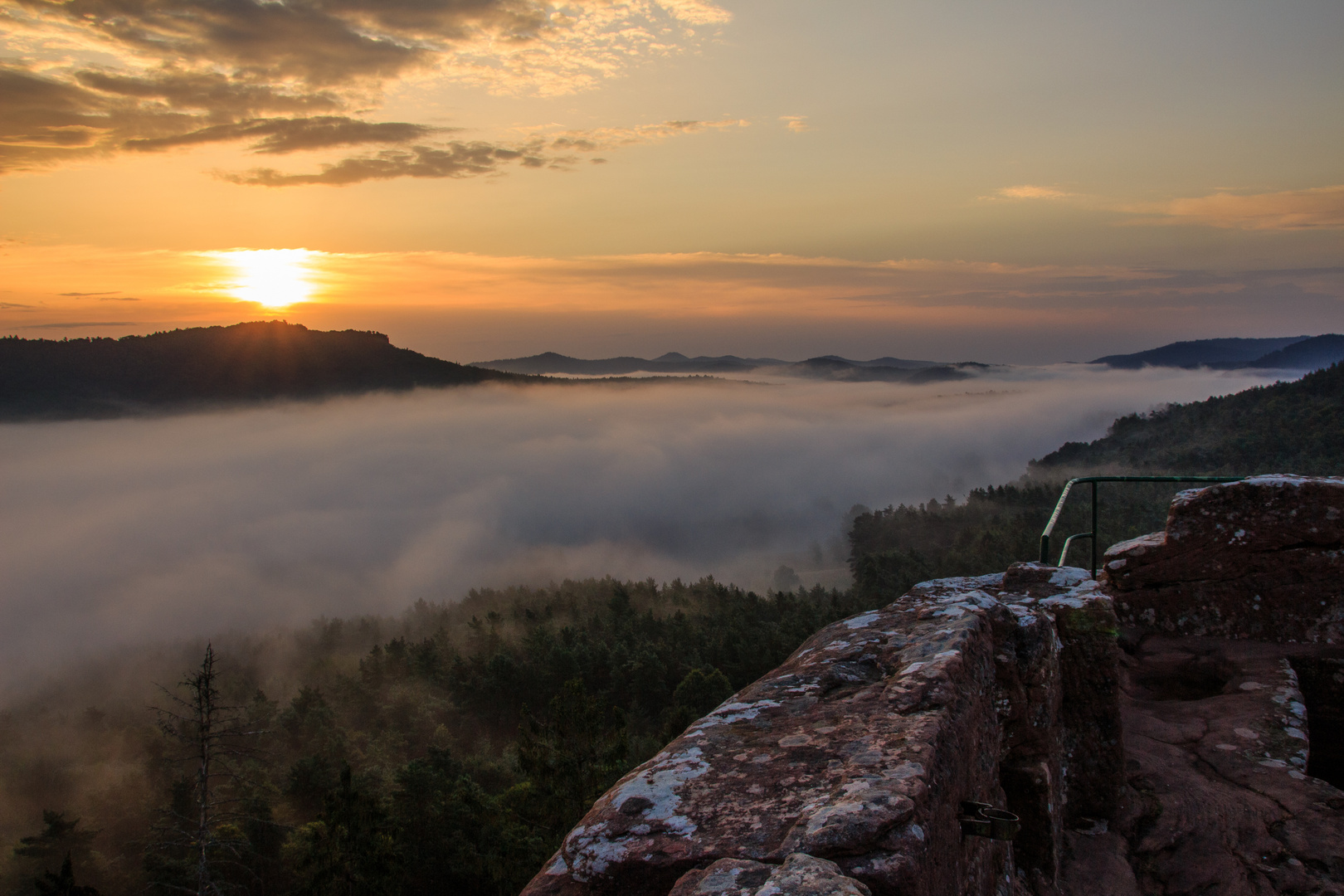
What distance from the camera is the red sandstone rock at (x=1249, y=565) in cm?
693

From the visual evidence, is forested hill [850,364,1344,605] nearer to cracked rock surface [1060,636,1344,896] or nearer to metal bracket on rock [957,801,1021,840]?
cracked rock surface [1060,636,1344,896]

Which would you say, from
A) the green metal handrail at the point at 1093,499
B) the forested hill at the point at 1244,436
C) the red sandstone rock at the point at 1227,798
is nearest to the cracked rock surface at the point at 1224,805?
the red sandstone rock at the point at 1227,798

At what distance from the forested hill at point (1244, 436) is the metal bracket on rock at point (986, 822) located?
72.5 m

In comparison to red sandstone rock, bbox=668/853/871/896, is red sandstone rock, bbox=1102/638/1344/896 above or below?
below

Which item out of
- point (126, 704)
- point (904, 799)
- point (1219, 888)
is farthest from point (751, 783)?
point (126, 704)

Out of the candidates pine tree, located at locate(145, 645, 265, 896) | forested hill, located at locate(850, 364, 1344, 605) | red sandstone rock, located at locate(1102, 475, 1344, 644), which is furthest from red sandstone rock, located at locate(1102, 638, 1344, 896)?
forested hill, located at locate(850, 364, 1344, 605)

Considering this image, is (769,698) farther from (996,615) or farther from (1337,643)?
(1337,643)

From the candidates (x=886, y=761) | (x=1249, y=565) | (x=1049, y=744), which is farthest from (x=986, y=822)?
(x=1249, y=565)

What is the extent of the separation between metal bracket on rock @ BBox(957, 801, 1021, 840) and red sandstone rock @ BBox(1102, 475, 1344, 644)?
5114mm

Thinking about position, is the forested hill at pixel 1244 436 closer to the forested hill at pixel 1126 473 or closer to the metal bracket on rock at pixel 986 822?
the forested hill at pixel 1126 473

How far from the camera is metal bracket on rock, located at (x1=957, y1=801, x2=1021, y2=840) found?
316cm

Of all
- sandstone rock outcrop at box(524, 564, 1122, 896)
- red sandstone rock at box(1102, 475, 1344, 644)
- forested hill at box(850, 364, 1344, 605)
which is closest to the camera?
sandstone rock outcrop at box(524, 564, 1122, 896)

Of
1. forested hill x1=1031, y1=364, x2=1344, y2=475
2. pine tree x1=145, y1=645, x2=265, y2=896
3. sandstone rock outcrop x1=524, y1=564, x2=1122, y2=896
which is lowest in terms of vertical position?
pine tree x1=145, y1=645, x2=265, y2=896

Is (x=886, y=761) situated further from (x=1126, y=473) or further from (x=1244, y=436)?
(x=1244, y=436)
